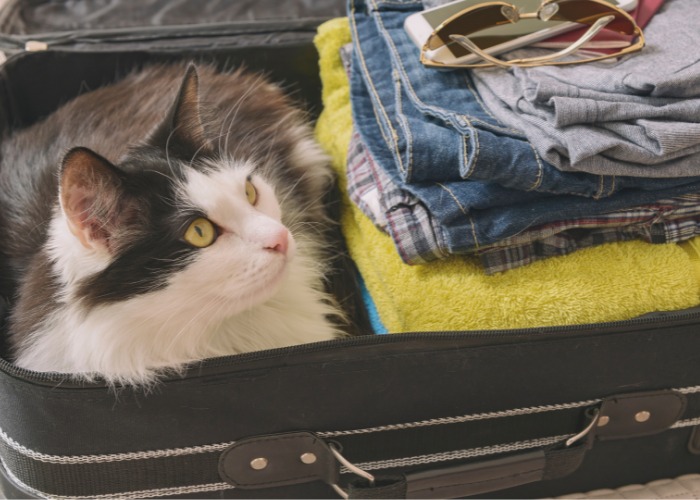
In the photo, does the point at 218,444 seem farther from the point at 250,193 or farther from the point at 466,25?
the point at 466,25

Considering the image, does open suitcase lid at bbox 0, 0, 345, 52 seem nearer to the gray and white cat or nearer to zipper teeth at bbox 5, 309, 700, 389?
the gray and white cat

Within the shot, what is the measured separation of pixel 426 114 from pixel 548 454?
0.41 m

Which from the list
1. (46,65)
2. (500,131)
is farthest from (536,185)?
(46,65)

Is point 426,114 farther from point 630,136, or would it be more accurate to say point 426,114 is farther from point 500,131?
point 630,136

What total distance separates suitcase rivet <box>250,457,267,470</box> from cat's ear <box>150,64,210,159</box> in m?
0.33

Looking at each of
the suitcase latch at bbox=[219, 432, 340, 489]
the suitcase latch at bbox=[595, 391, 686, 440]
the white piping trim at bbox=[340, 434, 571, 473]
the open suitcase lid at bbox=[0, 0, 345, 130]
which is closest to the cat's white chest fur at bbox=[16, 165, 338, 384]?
the suitcase latch at bbox=[219, 432, 340, 489]

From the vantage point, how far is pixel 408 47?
0.88 metres

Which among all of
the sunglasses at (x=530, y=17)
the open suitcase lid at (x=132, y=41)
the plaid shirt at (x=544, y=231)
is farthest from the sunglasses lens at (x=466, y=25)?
the open suitcase lid at (x=132, y=41)

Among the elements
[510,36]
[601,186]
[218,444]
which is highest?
[510,36]

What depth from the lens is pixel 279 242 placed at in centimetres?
65

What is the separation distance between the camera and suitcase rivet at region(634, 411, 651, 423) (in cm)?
74

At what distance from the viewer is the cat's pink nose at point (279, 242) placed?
64 cm

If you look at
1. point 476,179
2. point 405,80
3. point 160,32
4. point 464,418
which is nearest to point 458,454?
point 464,418

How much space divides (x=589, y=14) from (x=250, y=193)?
0.47 metres
